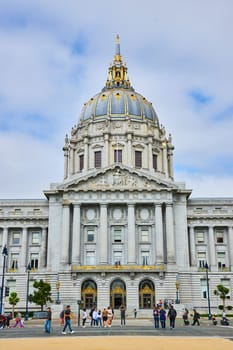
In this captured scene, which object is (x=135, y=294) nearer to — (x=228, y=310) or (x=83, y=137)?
(x=228, y=310)

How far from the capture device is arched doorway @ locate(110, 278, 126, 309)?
63.9 metres

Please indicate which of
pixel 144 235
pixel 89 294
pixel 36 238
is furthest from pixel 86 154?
pixel 89 294

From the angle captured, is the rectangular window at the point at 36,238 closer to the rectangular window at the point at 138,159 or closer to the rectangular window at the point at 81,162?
the rectangular window at the point at 81,162

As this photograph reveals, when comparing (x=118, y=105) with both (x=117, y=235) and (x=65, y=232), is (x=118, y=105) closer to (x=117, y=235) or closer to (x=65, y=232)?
(x=117, y=235)

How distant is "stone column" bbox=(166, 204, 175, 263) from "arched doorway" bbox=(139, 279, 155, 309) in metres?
4.91

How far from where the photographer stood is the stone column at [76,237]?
66.2 metres

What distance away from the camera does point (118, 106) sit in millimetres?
94812

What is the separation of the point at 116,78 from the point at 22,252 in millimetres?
54326

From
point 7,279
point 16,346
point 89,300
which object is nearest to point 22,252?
point 7,279

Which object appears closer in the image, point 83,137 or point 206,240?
point 206,240

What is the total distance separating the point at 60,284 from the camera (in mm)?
64312

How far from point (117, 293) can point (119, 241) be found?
8.56m

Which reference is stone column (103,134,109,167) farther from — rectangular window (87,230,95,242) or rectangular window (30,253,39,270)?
rectangular window (30,253,39,270)

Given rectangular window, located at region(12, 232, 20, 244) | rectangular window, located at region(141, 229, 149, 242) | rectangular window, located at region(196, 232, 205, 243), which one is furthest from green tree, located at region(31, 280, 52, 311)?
rectangular window, located at region(196, 232, 205, 243)
